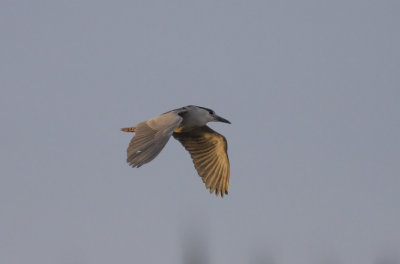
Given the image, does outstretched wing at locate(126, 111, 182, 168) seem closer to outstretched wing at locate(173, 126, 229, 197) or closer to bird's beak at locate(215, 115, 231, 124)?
bird's beak at locate(215, 115, 231, 124)

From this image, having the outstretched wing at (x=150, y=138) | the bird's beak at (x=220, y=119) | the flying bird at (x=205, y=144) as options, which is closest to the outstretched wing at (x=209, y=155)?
the flying bird at (x=205, y=144)

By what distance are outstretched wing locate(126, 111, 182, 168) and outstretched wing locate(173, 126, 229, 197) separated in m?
2.04

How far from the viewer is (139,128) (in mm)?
14031

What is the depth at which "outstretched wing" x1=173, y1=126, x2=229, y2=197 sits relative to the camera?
16469mm

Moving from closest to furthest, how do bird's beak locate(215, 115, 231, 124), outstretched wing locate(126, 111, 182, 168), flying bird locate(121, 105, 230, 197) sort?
outstretched wing locate(126, 111, 182, 168) → flying bird locate(121, 105, 230, 197) → bird's beak locate(215, 115, 231, 124)

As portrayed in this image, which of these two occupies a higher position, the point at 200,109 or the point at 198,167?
the point at 200,109

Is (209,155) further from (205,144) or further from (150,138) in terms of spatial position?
(150,138)

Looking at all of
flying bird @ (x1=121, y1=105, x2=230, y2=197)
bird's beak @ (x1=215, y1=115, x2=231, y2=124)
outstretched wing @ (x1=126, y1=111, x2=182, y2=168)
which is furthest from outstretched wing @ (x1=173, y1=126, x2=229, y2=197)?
outstretched wing @ (x1=126, y1=111, x2=182, y2=168)

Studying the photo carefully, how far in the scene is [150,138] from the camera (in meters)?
13.2

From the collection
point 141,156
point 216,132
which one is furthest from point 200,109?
point 141,156

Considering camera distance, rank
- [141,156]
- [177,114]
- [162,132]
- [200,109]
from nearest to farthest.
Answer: [141,156], [162,132], [177,114], [200,109]

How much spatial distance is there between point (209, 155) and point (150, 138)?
364 centimetres

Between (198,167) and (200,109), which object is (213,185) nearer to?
(198,167)

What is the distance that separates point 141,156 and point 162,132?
1025 mm
